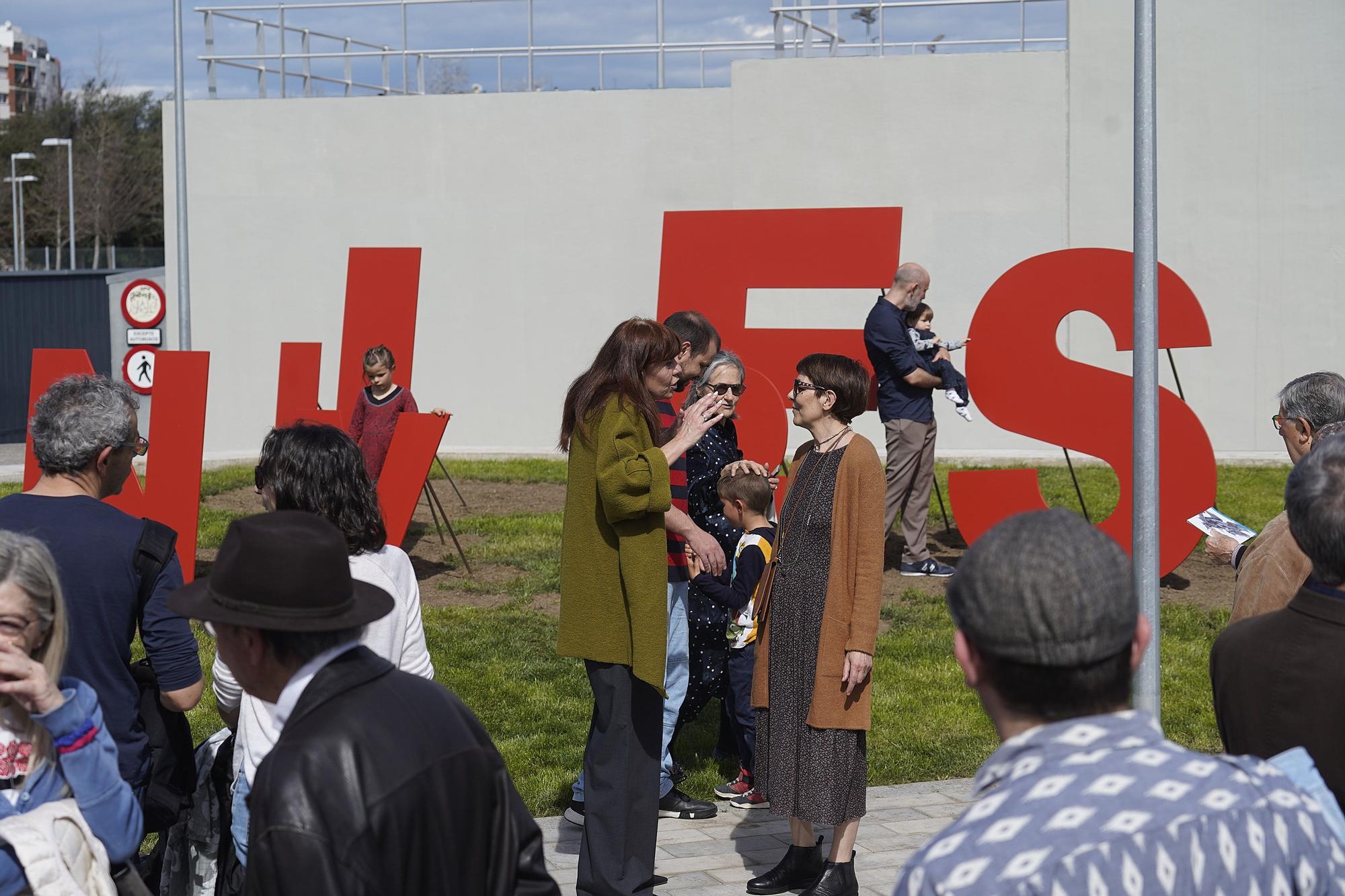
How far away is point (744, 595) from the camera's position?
589cm

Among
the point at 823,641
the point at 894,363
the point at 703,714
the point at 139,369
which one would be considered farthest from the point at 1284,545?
the point at 139,369

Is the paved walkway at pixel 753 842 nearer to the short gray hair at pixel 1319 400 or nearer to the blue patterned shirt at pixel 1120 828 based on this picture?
the short gray hair at pixel 1319 400

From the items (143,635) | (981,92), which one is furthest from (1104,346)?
(143,635)

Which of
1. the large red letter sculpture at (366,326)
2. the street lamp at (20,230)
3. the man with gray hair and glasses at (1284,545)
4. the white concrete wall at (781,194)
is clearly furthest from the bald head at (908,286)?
the street lamp at (20,230)

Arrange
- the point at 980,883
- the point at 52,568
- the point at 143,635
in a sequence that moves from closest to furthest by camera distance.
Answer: the point at 980,883
the point at 52,568
the point at 143,635

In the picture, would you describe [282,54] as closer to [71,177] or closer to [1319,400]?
[1319,400]

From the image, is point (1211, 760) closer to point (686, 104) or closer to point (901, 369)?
point (901, 369)

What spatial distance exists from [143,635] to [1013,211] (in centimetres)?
1523

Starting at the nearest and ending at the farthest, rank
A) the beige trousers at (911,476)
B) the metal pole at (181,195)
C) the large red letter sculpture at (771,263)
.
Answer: the large red letter sculpture at (771,263) < the beige trousers at (911,476) < the metal pole at (181,195)

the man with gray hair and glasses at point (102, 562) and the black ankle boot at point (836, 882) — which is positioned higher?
the man with gray hair and glasses at point (102, 562)

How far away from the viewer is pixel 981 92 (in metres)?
17.2

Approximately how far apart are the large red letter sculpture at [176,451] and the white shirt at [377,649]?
217 inches

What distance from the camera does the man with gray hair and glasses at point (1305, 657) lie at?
2.54m

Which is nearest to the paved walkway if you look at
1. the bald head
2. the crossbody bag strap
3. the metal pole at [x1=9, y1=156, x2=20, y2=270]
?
the crossbody bag strap
